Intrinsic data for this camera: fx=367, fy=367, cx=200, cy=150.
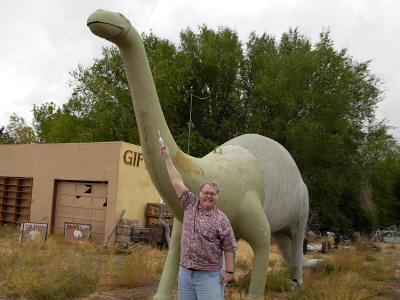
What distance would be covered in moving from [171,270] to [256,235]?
3.29 ft

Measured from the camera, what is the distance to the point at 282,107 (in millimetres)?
17656

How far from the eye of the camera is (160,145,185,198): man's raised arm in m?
2.93

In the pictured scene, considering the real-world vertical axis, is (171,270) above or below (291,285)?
above

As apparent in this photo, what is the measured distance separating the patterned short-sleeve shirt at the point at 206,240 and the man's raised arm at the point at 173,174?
0.27 meters

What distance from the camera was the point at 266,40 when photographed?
22938mm

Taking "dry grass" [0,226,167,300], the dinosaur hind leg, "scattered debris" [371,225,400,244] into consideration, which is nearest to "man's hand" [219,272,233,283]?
"dry grass" [0,226,167,300]

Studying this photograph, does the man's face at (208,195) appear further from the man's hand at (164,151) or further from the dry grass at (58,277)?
the dry grass at (58,277)

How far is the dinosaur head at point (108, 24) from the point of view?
2.74 meters

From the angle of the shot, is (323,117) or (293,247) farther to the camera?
(323,117)

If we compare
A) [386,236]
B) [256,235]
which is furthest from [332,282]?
[386,236]

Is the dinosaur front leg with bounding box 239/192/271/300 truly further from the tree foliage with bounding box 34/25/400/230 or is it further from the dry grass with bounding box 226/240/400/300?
the tree foliage with bounding box 34/25/400/230

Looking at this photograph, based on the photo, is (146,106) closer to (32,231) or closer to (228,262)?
(228,262)

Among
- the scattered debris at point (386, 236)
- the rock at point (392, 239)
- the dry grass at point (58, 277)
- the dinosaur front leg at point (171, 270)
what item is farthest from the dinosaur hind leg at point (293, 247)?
the rock at point (392, 239)

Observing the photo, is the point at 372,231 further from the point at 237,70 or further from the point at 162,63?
the point at 162,63
